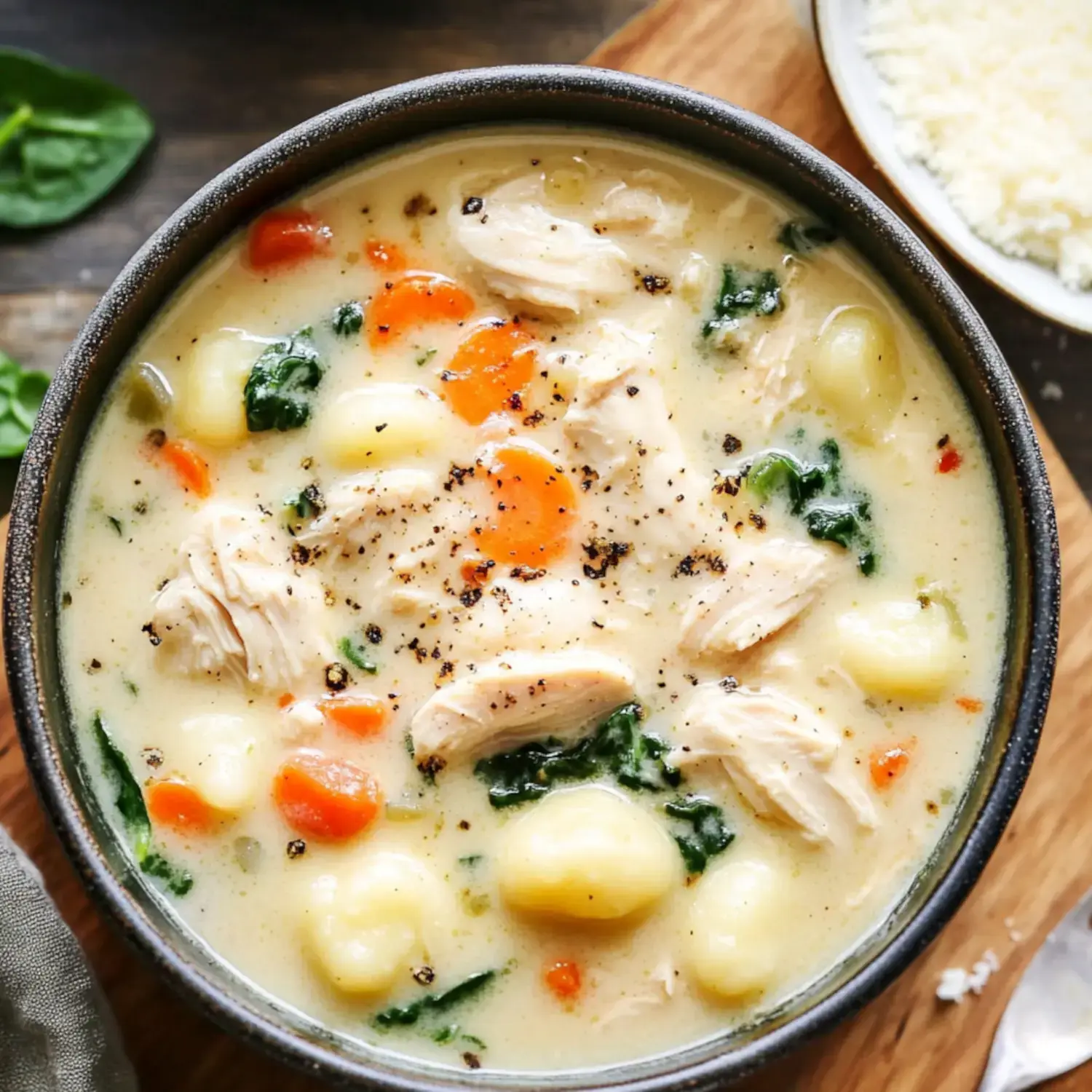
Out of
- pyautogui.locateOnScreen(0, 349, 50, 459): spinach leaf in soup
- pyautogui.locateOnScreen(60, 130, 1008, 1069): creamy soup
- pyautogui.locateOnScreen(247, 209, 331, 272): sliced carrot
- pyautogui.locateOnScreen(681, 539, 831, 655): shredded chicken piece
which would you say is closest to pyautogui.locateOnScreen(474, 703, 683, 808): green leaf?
pyautogui.locateOnScreen(60, 130, 1008, 1069): creamy soup

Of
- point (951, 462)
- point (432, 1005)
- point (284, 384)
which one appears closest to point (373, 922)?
point (432, 1005)

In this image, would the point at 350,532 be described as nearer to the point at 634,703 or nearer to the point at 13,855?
the point at 634,703

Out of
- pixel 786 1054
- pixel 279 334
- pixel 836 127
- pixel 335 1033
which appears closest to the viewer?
pixel 786 1054

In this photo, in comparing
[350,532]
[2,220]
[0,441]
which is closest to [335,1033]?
[350,532]

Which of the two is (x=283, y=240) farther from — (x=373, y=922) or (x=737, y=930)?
(x=737, y=930)

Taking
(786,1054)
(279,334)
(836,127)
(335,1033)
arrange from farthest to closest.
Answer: (836,127) < (279,334) < (335,1033) < (786,1054)

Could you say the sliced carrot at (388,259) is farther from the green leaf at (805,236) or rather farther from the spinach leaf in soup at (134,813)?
the spinach leaf in soup at (134,813)

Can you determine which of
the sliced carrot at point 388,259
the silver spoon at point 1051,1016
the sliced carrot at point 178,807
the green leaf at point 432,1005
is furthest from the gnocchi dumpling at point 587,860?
the sliced carrot at point 388,259

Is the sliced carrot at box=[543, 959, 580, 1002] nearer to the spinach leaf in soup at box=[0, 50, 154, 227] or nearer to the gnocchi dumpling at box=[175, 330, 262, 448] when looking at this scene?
the gnocchi dumpling at box=[175, 330, 262, 448]
